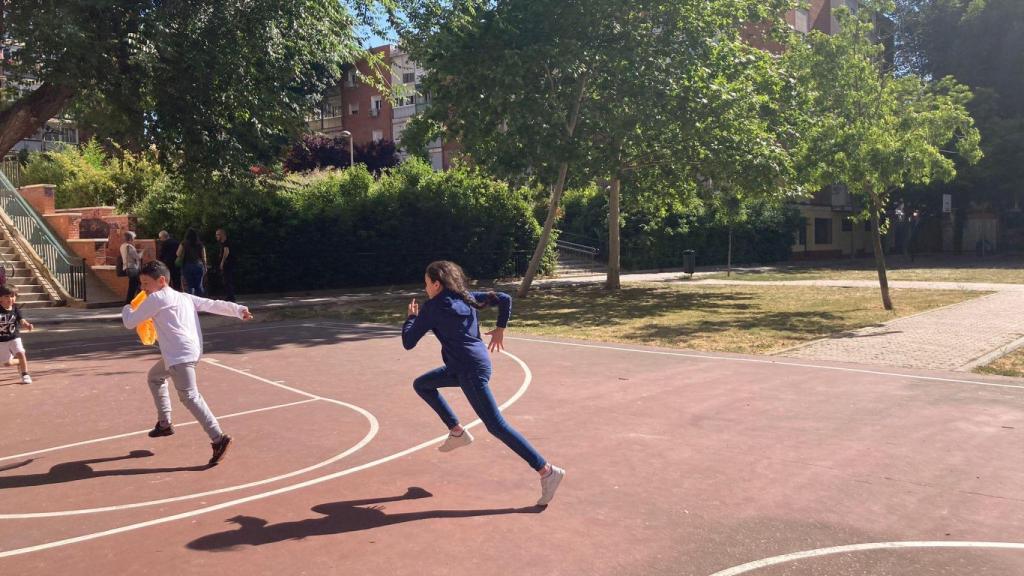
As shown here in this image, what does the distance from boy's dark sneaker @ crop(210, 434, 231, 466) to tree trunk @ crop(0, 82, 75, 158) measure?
9528 mm

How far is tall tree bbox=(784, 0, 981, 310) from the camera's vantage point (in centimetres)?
1670

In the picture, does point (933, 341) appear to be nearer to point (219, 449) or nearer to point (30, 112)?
point (219, 449)

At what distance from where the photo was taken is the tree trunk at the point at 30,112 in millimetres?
13359

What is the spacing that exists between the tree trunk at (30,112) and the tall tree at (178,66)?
2cm

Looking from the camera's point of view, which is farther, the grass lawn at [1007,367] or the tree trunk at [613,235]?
the tree trunk at [613,235]

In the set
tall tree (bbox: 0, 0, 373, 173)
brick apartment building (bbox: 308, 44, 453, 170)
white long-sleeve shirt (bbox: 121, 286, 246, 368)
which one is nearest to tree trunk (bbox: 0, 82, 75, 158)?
tall tree (bbox: 0, 0, 373, 173)

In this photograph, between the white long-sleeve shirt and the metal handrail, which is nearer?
the white long-sleeve shirt

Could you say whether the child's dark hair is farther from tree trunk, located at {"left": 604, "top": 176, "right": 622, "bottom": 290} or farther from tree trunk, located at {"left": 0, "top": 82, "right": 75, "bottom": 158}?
tree trunk, located at {"left": 604, "top": 176, "right": 622, "bottom": 290}

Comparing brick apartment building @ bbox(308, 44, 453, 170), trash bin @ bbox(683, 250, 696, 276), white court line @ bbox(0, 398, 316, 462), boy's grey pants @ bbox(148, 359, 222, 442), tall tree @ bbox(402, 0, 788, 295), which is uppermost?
brick apartment building @ bbox(308, 44, 453, 170)

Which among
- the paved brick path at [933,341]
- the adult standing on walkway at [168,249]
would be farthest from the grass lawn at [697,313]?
the adult standing on walkway at [168,249]

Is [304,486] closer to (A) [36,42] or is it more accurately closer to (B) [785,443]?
(B) [785,443]

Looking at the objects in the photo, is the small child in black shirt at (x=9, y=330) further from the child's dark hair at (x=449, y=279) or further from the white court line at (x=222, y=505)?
the child's dark hair at (x=449, y=279)

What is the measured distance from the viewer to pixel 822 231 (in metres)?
53.2

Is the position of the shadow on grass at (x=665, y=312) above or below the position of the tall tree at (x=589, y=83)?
below
